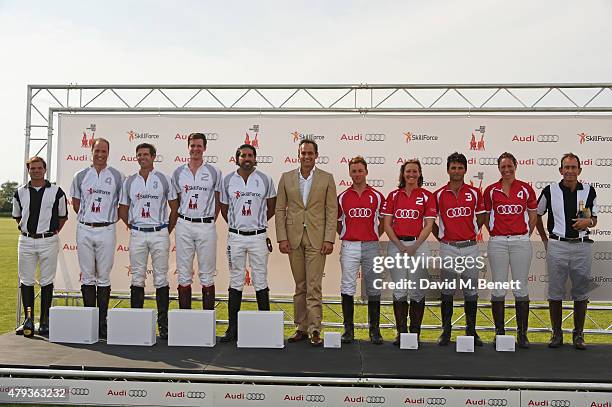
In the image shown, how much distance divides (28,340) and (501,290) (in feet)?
13.4

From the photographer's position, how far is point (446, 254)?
185 inches

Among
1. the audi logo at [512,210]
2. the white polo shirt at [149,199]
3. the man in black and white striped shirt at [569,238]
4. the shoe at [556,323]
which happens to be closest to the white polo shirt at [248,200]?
the white polo shirt at [149,199]

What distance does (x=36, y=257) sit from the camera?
5.11 metres

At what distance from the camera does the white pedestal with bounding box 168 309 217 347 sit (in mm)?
4551

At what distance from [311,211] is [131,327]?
179 cm

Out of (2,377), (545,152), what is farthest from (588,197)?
(2,377)

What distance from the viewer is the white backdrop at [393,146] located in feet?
18.3

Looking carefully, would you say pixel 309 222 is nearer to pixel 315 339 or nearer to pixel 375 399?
pixel 315 339

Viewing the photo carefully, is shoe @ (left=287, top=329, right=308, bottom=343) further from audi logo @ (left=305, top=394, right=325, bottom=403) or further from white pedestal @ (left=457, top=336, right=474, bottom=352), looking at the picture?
white pedestal @ (left=457, top=336, right=474, bottom=352)

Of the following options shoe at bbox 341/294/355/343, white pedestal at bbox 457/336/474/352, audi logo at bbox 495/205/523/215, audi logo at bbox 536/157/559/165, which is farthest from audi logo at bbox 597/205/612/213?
shoe at bbox 341/294/355/343

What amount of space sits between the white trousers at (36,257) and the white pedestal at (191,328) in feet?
4.52

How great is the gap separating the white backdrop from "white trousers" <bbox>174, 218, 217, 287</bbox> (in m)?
0.89

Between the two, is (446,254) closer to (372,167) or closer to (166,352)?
→ (372,167)

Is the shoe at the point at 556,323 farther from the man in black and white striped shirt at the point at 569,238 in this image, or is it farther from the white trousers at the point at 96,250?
the white trousers at the point at 96,250
